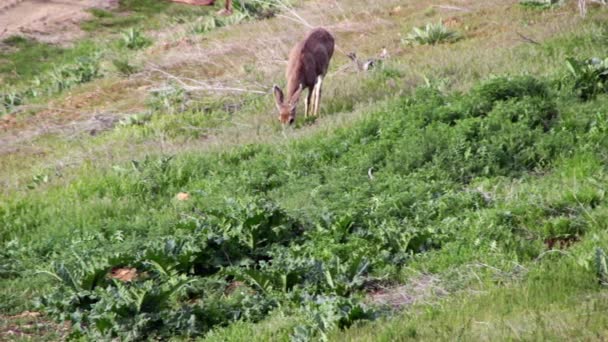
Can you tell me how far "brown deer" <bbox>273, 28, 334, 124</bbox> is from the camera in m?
15.4

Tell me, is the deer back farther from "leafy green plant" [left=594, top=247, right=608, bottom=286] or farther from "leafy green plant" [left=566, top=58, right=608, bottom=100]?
"leafy green plant" [left=594, top=247, right=608, bottom=286]

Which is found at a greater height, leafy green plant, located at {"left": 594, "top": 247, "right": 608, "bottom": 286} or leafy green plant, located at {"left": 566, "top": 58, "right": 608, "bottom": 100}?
leafy green plant, located at {"left": 594, "top": 247, "right": 608, "bottom": 286}

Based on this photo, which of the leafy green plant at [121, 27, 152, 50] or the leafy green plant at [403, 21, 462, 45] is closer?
the leafy green plant at [403, 21, 462, 45]

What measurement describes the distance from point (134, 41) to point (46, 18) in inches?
164

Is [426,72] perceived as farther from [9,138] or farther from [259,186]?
[9,138]

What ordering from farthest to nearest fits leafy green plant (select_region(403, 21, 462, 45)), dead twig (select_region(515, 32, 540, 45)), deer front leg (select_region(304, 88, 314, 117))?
leafy green plant (select_region(403, 21, 462, 45)) < dead twig (select_region(515, 32, 540, 45)) < deer front leg (select_region(304, 88, 314, 117))

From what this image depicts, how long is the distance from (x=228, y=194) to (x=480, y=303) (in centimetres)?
521

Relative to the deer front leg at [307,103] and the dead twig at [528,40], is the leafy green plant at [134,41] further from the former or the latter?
the dead twig at [528,40]

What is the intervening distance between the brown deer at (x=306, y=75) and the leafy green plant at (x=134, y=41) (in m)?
10.7

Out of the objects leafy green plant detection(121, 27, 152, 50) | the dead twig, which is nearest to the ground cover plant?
the dead twig

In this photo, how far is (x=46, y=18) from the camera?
29562mm

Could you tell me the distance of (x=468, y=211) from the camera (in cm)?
1005

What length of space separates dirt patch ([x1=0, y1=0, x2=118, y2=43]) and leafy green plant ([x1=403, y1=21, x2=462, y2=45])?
12108 mm

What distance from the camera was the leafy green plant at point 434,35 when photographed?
64.3 ft
